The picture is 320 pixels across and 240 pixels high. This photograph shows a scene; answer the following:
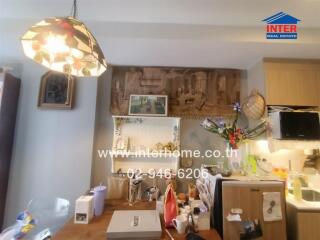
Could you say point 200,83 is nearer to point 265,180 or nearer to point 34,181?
point 265,180

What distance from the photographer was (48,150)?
7.29 ft

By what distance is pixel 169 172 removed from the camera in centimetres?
232

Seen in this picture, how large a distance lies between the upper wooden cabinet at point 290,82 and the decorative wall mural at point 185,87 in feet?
1.53

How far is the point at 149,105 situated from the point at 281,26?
1500 mm

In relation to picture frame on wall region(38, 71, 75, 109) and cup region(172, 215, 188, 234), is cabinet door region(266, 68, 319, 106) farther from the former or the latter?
picture frame on wall region(38, 71, 75, 109)

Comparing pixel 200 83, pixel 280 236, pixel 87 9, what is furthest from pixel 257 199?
pixel 87 9

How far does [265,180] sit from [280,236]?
1.37ft

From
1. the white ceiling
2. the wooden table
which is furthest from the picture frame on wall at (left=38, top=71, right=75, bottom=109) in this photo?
the wooden table

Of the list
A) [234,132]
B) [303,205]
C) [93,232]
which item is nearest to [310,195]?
[303,205]

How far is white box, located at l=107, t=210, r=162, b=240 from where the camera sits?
128 centimetres

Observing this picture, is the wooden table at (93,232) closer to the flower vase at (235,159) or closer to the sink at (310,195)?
the flower vase at (235,159)

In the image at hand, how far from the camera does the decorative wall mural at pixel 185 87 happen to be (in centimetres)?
243

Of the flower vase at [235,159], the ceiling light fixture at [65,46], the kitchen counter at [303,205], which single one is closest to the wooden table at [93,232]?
the flower vase at [235,159]

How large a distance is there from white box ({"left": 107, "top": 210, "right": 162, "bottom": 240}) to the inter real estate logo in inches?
72.7
